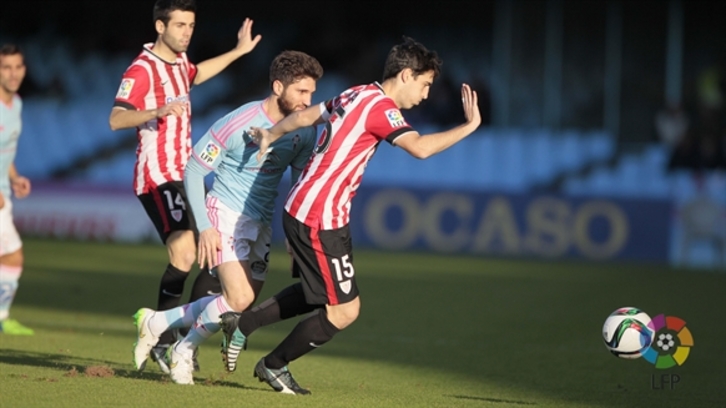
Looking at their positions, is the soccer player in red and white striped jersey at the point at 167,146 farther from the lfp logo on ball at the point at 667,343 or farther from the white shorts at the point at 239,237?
the lfp logo on ball at the point at 667,343

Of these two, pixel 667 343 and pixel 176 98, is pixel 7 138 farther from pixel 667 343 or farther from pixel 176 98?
pixel 667 343

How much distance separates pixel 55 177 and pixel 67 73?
9.74 ft

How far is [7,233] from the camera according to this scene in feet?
30.4

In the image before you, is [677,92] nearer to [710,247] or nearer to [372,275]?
[710,247]

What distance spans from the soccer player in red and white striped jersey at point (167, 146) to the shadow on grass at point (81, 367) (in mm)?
390

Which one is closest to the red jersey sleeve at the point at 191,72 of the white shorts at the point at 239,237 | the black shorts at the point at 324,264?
the white shorts at the point at 239,237

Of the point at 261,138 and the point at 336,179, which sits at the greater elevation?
the point at 261,138

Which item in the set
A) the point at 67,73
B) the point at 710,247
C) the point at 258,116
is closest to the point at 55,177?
the point at 67,73

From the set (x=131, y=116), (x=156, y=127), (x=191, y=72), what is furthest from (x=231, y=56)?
(x=131, y=116)

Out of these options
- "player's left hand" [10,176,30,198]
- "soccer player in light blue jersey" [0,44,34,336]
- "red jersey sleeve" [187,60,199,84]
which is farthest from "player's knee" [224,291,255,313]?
"player's left hand" [10,176,30,198]

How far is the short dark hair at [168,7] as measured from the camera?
24.2ft

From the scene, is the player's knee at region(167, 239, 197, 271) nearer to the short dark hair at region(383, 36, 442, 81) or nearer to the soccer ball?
the short dark hair at region(383, 36, 442, 81)

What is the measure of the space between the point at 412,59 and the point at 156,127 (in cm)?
213

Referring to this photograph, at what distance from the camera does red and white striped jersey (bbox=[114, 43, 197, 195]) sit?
741cm
